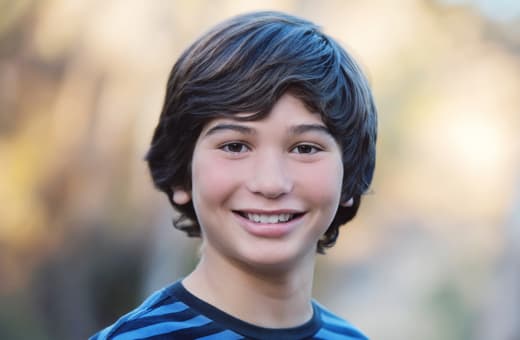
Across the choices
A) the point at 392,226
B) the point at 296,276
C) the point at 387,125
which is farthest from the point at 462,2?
the point at 296,276

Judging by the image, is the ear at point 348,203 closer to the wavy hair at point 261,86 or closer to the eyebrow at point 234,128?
the wavy hair at point 261,86

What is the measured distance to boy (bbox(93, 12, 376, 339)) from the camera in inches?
79.0

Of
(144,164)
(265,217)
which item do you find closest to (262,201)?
(265,217)

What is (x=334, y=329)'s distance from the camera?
2.33 metres

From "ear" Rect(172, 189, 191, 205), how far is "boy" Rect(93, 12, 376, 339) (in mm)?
87

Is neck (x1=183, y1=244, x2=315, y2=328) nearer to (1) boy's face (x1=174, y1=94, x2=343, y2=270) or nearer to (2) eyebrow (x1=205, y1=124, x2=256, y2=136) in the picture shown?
(1) boy's face (x1=174, y1=94, x2=343, y2=270)

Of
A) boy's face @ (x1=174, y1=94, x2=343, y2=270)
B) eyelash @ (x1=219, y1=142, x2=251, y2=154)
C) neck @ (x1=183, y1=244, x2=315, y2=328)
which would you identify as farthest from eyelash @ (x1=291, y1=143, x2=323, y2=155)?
neck @ (x1=183, y1=244, x2=315, y2=328)

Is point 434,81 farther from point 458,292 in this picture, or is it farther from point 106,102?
point 106,102

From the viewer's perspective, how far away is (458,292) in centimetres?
835

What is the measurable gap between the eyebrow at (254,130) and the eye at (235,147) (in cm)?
3

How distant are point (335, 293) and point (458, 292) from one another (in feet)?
3.70

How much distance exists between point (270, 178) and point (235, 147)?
12 centimetres

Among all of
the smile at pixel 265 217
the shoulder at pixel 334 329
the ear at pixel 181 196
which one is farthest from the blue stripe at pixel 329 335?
the ear at pixel 181 196

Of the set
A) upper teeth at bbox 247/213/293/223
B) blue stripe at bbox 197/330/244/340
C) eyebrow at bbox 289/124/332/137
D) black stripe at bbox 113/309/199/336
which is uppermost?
eyebrow at bbox 289/124/332/137
